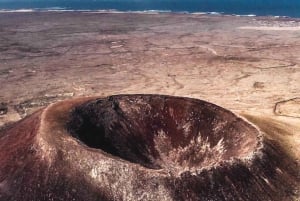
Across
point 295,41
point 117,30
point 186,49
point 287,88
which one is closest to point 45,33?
point 117,30

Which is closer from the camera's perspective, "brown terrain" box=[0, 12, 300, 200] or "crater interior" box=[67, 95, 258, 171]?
"brown terrain" box=[0, 12, 300, 200]

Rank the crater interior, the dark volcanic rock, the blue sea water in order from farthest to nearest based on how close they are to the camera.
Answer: the blue sea water → the crater interior → the dark volcanic rock

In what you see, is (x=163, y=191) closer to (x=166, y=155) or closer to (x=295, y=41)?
(x=166, y=155)

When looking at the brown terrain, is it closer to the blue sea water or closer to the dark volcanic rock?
the dark volcanic rock

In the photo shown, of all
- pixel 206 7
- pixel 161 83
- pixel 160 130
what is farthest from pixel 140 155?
pixel 206 7

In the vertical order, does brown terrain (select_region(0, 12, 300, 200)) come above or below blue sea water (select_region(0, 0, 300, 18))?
above

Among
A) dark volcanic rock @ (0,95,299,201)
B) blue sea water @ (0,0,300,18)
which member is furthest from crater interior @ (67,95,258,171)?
blue sea water @ (0,0,300,18)
